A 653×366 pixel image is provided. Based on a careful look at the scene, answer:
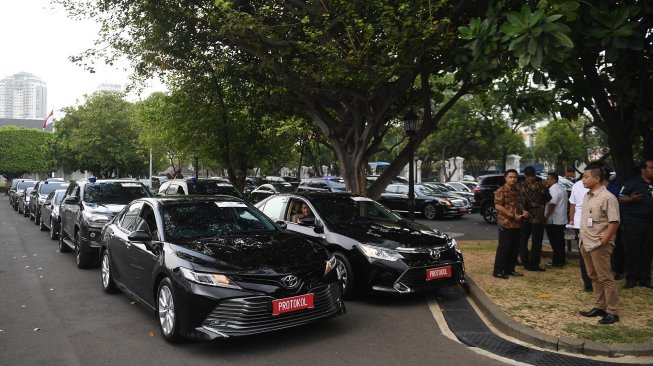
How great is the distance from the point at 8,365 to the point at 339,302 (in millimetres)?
3232

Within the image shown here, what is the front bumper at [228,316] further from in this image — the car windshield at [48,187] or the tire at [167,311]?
the car windshield at [48,187]

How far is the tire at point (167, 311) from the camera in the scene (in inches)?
196

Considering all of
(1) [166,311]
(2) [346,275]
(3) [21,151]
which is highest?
(3) [21,151]

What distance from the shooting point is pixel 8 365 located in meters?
4.60

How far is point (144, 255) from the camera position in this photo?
19.2 feet

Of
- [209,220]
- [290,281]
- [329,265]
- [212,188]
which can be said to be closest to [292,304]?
[290,281]

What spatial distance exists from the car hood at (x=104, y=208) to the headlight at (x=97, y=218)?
0.40ft

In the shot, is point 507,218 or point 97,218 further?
point 97,218

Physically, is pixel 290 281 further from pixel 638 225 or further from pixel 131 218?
pixel 638 225

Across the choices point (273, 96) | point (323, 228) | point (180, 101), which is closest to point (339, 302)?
point (323, 228)

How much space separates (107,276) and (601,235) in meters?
6.71

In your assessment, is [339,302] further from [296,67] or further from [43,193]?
[43,193]

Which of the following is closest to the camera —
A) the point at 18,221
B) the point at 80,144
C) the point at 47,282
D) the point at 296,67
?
the point at 47,282

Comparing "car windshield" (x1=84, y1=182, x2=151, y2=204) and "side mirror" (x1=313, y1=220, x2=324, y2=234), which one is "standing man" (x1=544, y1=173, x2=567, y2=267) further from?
"car windshield" (x1=84, y1=182, x2=151, y2=204)
